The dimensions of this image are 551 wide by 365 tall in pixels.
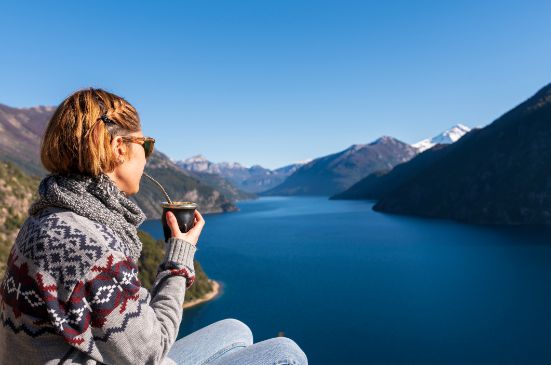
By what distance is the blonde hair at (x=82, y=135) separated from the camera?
2457 mm

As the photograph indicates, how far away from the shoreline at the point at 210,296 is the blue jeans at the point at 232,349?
7186 cm

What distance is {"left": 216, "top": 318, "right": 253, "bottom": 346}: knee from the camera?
408 centimetres

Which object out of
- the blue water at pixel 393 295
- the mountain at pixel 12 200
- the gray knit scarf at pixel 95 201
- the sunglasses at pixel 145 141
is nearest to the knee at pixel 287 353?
the gray knit scarf at pixel 95 201

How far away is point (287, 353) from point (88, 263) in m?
1.57

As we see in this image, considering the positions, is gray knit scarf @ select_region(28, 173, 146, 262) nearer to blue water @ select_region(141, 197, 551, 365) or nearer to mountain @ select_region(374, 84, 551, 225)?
blue water @ select_region(141, 197, 551, 365)

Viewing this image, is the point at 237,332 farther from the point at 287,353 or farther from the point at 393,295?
the point at 393,295

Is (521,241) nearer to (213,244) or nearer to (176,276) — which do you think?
(213,244)

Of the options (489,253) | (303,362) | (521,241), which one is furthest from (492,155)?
(303,362)

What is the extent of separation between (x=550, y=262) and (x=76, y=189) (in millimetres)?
111776

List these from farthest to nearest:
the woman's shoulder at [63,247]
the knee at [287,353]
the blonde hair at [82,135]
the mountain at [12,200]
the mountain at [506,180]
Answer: the mountain at [506,180] → the mountain at [12,200] → the knee at [287,353] → the blonde hair at [82,135] → the woman's shoulder at [63,247]

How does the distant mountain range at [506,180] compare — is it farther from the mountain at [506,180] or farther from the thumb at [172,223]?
the thumb at [172,223]

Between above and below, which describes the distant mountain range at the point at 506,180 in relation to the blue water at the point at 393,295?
above

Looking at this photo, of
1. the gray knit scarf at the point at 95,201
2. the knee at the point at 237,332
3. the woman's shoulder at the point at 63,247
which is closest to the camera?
the woman's shoulder at the point at 63,247

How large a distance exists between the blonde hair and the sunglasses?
0.08m
